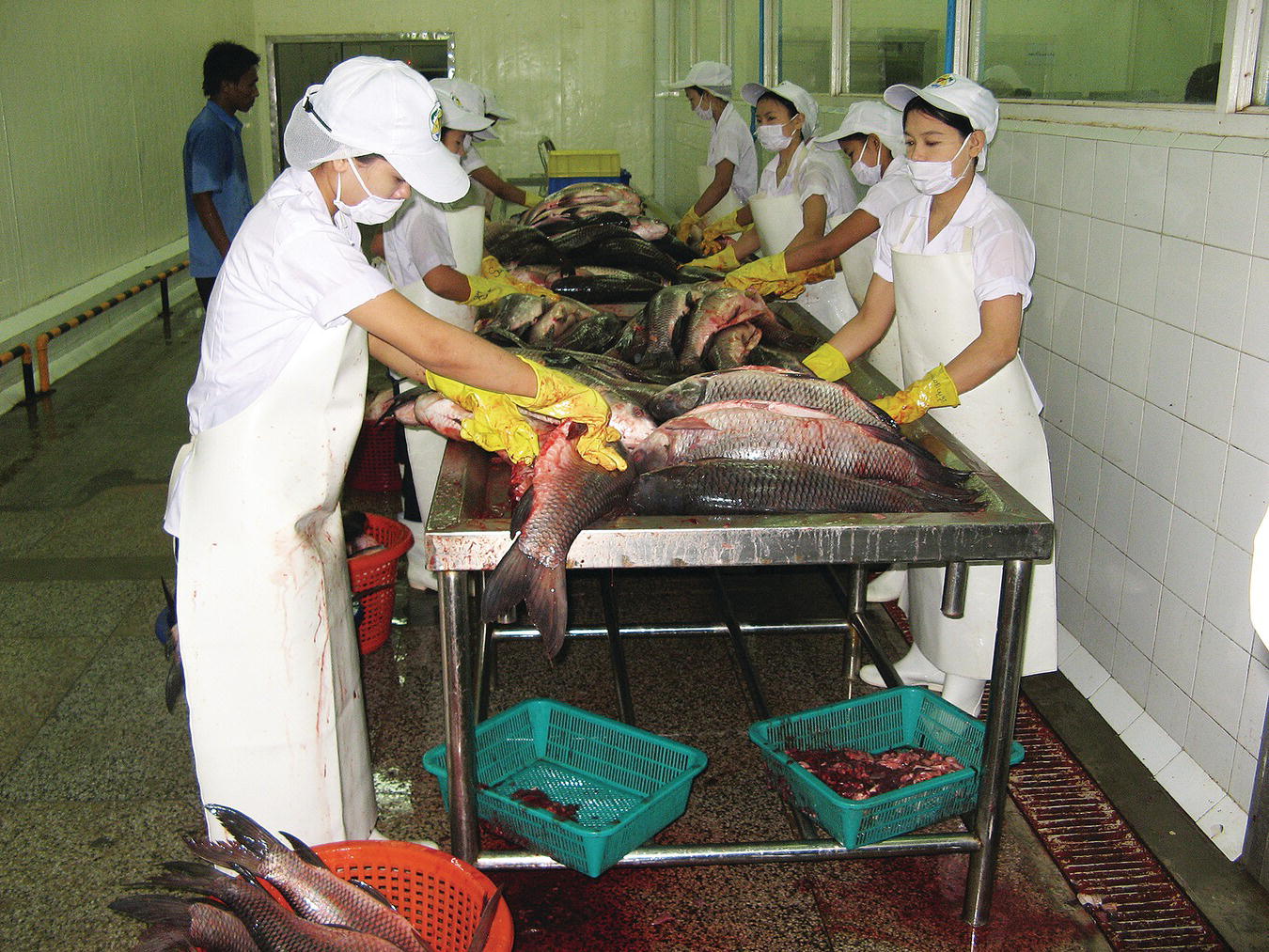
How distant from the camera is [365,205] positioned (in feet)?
8.74

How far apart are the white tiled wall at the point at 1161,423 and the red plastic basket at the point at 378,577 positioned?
8.33 feet

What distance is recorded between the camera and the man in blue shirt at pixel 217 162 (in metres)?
6.96

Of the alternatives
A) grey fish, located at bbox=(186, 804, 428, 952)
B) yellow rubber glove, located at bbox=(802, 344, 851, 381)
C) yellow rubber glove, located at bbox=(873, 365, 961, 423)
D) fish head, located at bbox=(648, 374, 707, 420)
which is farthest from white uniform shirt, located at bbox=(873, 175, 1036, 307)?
grey fish, located at bbox=(186, 804, 428, 952)

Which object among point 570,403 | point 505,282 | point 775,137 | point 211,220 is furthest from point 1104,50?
point 211,220

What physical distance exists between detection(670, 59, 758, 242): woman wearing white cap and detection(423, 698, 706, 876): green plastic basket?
16.9 feet

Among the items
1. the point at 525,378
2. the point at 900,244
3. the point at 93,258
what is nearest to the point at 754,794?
the point at 525,378

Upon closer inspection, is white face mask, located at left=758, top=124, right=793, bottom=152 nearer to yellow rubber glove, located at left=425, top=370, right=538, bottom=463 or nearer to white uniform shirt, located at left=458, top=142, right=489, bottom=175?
white uniform shirt, located at left=458, top=142, right=489, bottom=175

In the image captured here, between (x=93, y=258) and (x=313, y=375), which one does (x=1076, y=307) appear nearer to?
(x=313, y=375)

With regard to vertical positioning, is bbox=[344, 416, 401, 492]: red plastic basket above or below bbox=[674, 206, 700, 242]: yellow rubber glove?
below

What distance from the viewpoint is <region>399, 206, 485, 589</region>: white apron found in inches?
183

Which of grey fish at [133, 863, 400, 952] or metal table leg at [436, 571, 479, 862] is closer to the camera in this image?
grey fish at [133, 863, 400, 952]

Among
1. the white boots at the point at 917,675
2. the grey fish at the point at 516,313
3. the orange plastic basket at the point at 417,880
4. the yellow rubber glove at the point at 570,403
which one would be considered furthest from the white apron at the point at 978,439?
the orange plastic basket at the point at 417,880

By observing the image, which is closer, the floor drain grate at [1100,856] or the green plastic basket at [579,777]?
the green plastic basket at [579,777]

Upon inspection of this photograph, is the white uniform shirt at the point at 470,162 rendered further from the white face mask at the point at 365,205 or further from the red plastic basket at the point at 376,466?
the white face mask at the point at 365,205
